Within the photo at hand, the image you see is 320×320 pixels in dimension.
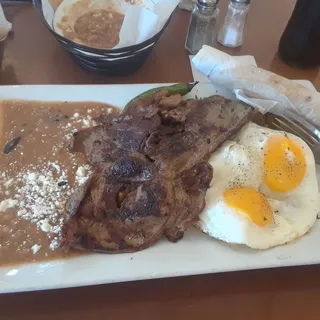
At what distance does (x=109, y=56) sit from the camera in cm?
179

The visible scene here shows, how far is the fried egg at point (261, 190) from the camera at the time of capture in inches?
53.1

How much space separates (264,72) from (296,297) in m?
0.93

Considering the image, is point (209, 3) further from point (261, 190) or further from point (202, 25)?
point (261, 190)

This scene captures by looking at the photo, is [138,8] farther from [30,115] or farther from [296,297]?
[296,297]

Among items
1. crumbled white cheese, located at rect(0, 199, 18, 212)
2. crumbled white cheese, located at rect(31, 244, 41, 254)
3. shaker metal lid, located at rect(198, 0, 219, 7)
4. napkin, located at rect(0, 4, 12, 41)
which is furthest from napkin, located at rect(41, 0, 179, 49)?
crumbled white cheese, located at rect(31, 244, 41, 254)

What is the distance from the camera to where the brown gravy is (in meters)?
1.32

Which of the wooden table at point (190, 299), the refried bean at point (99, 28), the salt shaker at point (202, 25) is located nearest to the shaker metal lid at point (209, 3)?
the salt shaker at point (202, 25)

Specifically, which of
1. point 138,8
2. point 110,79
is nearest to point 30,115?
point 110,79

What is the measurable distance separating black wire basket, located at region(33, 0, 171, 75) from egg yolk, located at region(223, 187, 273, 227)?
0.80m

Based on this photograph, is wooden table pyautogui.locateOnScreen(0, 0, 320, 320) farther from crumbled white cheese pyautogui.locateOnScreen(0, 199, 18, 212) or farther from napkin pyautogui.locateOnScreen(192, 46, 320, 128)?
napkin pyautogui.locateOnScreen(192, 46, 320, 128)

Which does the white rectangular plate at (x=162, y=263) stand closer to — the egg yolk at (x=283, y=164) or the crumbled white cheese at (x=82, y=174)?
the egg yolk at (x=283, y=164)

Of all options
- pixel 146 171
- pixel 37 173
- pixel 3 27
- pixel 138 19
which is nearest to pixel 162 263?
pixel 146 171

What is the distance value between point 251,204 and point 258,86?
2.02 feet

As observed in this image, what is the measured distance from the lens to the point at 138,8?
190 centimetres
